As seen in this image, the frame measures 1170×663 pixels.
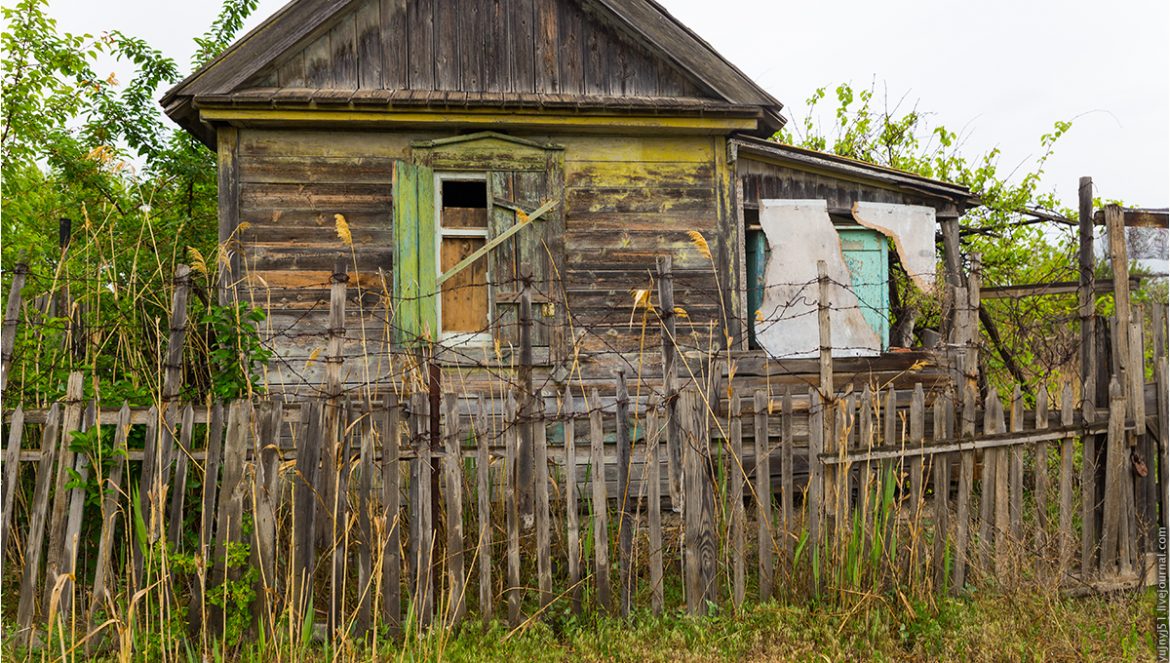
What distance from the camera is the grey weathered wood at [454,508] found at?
188 inches

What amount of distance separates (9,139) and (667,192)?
838 centimetres

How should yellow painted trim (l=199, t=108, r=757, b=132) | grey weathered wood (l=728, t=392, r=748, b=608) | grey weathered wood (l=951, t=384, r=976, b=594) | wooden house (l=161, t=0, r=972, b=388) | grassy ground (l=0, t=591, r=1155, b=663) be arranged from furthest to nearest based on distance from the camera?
wooden house (l=161, t=0, r=972, b=388) → yellow painted trim (l=199, t=108, r=757, b=132) → grey weathered wood (l=951, t=384, r=976, b=594) → grey weathered wood (l=728, t=392, r=748, b=608) → grassy ground (l=0, t=591, r=1155, b=663)

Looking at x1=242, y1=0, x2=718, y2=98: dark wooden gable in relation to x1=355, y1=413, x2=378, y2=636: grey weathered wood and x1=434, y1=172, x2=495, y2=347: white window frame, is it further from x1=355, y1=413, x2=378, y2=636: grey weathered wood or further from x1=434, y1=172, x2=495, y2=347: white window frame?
x1=355, y1=413, x2=378, y2=636: grey weathered wood

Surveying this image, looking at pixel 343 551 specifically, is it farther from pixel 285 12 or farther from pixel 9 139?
pixel 9 139

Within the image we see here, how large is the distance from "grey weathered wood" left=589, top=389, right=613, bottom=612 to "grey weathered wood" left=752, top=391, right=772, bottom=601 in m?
0.86

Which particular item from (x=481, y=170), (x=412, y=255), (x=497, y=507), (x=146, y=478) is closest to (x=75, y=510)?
(x=146, y=478)

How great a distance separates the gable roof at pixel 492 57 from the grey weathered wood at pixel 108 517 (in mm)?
3674

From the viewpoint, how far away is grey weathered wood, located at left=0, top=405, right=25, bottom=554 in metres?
4.92

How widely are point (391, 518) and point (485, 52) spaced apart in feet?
15.5

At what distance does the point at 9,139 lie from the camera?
36.9 feet

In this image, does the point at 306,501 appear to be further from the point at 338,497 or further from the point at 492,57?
the point at 492,57

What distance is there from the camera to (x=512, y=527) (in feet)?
16.1

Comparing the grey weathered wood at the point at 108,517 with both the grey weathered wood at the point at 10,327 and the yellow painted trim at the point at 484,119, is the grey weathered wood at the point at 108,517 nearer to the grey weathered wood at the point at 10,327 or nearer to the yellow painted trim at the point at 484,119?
the grey weathered wood at the point at 10,327

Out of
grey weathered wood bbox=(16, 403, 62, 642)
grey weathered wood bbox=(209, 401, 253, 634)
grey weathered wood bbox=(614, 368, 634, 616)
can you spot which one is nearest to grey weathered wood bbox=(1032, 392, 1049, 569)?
grey weathered wood bbox=(614, 368, 634, 616)
